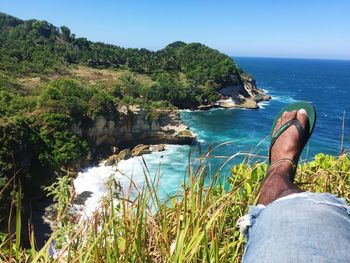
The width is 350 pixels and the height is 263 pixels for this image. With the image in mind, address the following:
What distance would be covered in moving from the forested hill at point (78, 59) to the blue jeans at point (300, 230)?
35713 millimetres

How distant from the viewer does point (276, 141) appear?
243 centimetres

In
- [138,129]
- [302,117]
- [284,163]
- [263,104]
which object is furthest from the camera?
[263,104]

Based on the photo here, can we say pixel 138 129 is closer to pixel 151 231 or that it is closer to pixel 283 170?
pixel 283 170

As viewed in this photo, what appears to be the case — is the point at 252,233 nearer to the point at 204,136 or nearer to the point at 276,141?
the point at 276,141

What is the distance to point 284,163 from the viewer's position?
1.88m

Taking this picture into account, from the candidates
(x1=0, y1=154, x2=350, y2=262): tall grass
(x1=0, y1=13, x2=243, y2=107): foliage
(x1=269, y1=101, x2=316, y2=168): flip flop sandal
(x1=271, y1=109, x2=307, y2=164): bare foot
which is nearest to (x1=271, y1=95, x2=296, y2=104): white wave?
(x1=0, y1=13, x2=243, y2=107): foliage

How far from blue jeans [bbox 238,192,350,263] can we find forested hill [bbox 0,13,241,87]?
3571 cm

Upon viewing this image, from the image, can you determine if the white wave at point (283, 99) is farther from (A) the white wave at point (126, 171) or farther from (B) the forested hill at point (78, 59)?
(A) the white wave at point (126, 171)

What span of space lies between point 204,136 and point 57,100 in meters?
13.0

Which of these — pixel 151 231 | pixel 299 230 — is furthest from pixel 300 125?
pixel 299 230

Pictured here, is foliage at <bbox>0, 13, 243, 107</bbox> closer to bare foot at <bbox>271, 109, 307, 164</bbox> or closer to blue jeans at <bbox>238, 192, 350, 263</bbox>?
bare foot at <bbox>271, 109, 307, 164</bbox>

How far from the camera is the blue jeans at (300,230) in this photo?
873 mm

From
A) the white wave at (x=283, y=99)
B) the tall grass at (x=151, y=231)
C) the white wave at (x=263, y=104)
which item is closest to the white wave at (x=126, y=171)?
the tall grass at (x=151, y=231)

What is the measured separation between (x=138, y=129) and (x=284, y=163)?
2470 cm
